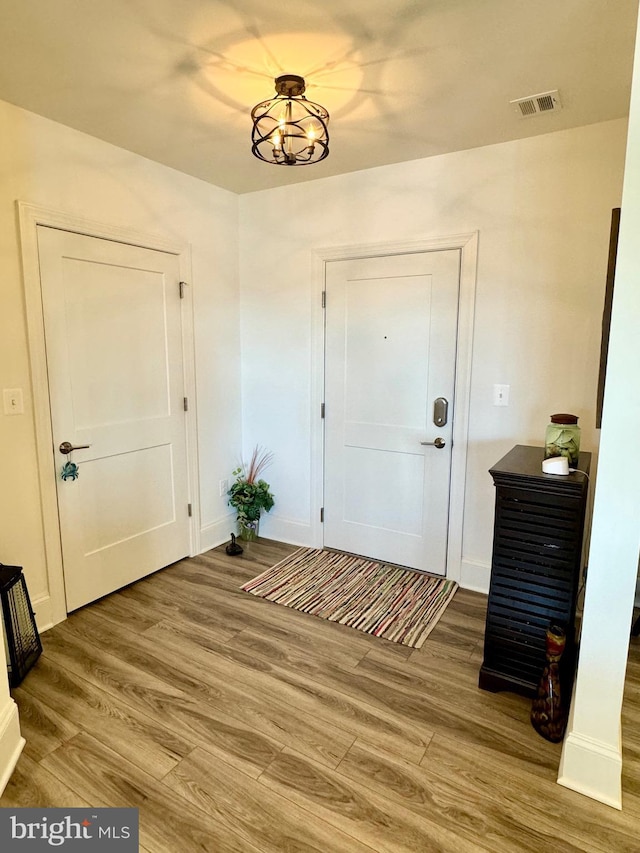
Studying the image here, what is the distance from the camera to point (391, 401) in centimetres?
317

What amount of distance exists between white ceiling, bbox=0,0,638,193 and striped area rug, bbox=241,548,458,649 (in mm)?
2586

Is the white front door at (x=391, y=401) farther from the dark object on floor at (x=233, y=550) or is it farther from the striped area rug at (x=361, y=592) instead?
the dark object on floor at (x=233, y=550)

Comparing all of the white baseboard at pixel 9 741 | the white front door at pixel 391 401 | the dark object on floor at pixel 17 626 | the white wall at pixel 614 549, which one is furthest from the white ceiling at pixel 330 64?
the white baseboard at pixel 9 741

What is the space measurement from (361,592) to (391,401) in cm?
122

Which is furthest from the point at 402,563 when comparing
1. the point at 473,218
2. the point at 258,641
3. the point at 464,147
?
the point at 464,147

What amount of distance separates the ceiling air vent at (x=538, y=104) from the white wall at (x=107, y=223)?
2018 millimetres

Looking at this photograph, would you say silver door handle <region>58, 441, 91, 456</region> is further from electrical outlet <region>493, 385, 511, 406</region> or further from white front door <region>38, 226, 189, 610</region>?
electrical outlet <region>493, 385, 511, 406</region>

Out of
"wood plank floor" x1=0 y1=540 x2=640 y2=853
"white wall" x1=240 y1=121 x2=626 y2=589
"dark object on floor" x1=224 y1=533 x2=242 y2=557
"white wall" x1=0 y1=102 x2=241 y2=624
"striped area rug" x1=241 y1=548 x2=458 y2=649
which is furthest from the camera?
"dark object on floor" x1=224 y1=533 x2=242 y2=557

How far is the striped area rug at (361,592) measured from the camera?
261 cm

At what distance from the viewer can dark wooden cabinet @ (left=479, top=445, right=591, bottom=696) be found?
6.20 feet

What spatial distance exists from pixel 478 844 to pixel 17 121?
11.1ft

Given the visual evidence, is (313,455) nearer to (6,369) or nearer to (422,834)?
(6,369)

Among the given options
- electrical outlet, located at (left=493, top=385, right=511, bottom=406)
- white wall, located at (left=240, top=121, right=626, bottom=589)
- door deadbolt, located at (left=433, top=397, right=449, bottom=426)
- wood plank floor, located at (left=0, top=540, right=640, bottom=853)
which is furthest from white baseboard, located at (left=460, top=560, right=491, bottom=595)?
electrical outlet, located at (left=493, top=385, right=511, bottom=406)

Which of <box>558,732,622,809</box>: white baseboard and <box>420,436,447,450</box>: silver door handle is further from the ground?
<box>420,436,447,450</box>: silver door handle
